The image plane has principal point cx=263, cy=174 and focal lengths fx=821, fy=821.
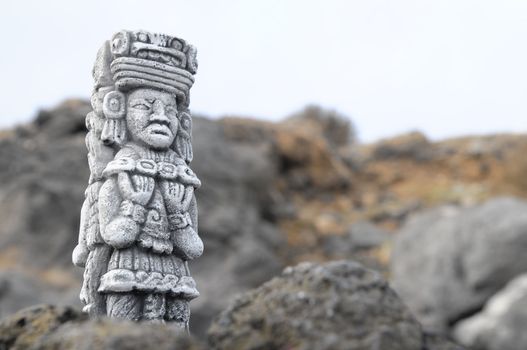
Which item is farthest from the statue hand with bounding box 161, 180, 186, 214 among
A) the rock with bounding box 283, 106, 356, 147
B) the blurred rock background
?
the rock with bounding box 283, 106, 356, 147

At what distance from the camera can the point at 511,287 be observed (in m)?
15.4

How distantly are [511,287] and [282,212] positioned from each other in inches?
355

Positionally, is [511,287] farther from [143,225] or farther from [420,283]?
[143,225]

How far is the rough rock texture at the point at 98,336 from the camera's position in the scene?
3629mm

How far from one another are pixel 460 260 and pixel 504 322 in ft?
7.01

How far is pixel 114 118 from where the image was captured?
7.71 meters

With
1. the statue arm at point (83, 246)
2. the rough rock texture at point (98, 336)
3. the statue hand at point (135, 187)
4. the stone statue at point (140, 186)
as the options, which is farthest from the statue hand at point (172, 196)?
the rough rock texture at point (98, 336)

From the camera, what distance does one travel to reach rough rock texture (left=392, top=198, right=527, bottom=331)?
1602cm

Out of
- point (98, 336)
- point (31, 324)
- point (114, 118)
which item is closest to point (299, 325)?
point (98, 336)

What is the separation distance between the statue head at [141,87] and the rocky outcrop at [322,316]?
368cm

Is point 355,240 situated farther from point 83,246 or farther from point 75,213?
point 83,246

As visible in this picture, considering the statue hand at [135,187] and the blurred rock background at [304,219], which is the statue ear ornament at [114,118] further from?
the blurred rock background at [304,219]

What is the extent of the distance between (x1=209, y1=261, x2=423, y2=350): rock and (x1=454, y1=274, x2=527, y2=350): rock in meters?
11.2

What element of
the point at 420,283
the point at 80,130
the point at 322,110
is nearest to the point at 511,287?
the point at 420,283
